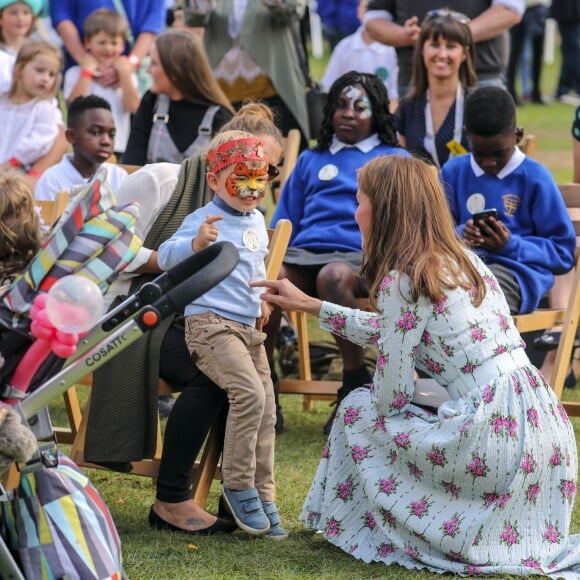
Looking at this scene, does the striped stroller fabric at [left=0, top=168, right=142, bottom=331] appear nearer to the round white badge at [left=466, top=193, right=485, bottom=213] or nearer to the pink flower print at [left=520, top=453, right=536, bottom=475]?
the pink flower print at [left=520, top=453, right=536, bottom=475]

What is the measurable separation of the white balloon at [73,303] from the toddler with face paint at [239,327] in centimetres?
105

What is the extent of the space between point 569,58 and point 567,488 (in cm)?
1409

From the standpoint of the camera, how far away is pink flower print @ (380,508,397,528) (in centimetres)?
396

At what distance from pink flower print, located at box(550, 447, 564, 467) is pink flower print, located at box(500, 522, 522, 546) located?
0.22 metres

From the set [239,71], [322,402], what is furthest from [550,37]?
[322,402]

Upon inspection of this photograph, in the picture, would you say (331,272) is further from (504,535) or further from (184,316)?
(504,535)

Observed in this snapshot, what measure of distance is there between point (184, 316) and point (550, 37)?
1955cm

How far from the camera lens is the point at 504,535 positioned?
12.7ft

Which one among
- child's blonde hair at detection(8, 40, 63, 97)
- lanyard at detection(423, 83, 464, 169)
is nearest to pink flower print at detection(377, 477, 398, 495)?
lanyard at detection(423, 83, 464, 169)

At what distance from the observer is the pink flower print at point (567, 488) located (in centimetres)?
396

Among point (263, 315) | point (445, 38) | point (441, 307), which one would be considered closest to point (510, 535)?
point (441, 307)

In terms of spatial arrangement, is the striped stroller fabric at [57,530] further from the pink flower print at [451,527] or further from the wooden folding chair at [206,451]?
the wooden folding chair at [206,451]

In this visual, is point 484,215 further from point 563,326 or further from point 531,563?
point 531,563

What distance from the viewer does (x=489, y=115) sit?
5.29 metres
